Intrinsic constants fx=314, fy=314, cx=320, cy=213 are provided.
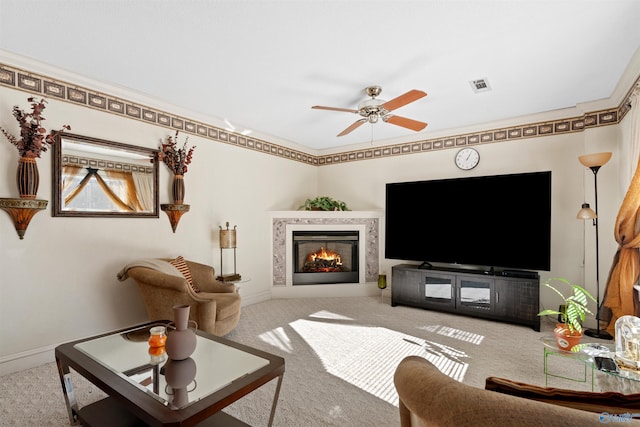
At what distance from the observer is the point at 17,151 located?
8.46 ft

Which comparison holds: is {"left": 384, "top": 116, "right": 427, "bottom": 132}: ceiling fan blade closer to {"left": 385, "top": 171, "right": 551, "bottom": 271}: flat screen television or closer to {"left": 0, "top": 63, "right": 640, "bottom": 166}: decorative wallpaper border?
{"left": 385, "top": 171, "right": 551, "bottom": 271}: flat screen television

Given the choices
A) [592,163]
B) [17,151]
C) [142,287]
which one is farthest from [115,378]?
[592,163]

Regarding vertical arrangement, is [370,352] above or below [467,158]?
below

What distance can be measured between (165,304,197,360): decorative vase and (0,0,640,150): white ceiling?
73.7 inches

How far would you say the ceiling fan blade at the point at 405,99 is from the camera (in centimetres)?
251

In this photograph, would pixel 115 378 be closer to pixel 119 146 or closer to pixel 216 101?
pixel 119 146

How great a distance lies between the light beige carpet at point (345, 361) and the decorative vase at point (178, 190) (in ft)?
5.26

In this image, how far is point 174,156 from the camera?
3594 millimetres

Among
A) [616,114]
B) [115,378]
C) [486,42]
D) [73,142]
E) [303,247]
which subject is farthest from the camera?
[303,247]

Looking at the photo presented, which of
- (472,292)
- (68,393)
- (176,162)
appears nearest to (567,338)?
(472,292)

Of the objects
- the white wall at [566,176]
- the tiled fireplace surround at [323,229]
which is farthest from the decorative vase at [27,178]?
the white wall at [566,176]

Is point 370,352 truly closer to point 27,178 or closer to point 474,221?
point 474,221

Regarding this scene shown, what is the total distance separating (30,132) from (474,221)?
4.69 m

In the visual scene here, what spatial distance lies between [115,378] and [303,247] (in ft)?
12.2
